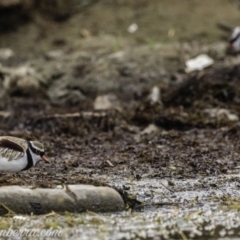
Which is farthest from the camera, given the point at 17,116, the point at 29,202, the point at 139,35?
the point at 139,35

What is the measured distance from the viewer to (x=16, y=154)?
8.69 metres

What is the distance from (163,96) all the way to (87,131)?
215 centimetres

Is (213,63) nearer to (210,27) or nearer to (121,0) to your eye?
(210,27)

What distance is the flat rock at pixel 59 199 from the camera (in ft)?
25.3

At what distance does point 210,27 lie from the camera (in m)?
17.9

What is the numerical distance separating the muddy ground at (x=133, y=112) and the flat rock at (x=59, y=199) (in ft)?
Result: 0.49

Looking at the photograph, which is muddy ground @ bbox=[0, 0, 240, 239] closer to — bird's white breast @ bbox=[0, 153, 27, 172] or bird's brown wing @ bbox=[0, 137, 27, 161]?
bird's white breast @ bbox=[0, 153, 27, 172]

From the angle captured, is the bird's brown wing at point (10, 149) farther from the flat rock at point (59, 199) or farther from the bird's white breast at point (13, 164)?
the flat rock at point (59, 199)

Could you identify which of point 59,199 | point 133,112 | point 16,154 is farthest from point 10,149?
point 133,112

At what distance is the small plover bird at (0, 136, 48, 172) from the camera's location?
8.60m

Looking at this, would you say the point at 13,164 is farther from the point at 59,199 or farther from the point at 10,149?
the point at 59,199

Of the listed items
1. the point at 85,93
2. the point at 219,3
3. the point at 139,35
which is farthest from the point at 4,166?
the point at 219,3

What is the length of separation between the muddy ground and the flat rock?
15 centimetres

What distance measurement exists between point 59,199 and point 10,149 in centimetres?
113
